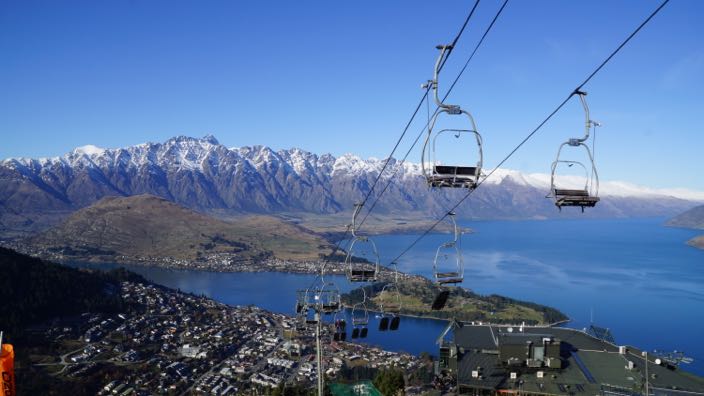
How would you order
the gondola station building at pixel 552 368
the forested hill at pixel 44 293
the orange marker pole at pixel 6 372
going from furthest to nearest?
the forested hill at pixel 44 293
the gondola station building at pixel 552 368
the orange marker pole at pixel 6 372

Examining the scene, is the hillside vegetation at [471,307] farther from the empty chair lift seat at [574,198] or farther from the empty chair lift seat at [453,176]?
the empty chair lift seat at [453,176]

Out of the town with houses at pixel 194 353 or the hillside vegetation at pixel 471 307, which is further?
the hillside vegetation at pixel 471 307

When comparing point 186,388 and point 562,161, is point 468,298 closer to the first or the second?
point 186,388

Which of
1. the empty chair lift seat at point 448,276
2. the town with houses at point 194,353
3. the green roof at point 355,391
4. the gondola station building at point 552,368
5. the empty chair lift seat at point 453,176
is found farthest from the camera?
the town with houses at point 194,353

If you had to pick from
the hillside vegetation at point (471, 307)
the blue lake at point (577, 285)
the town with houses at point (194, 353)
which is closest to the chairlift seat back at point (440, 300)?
the town with houses at point (194, 353)

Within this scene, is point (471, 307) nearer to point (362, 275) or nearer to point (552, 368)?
point (552, 368)

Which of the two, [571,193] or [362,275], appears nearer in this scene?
[571,193]

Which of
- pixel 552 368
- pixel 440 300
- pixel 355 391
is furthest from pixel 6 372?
pixel 552 368
